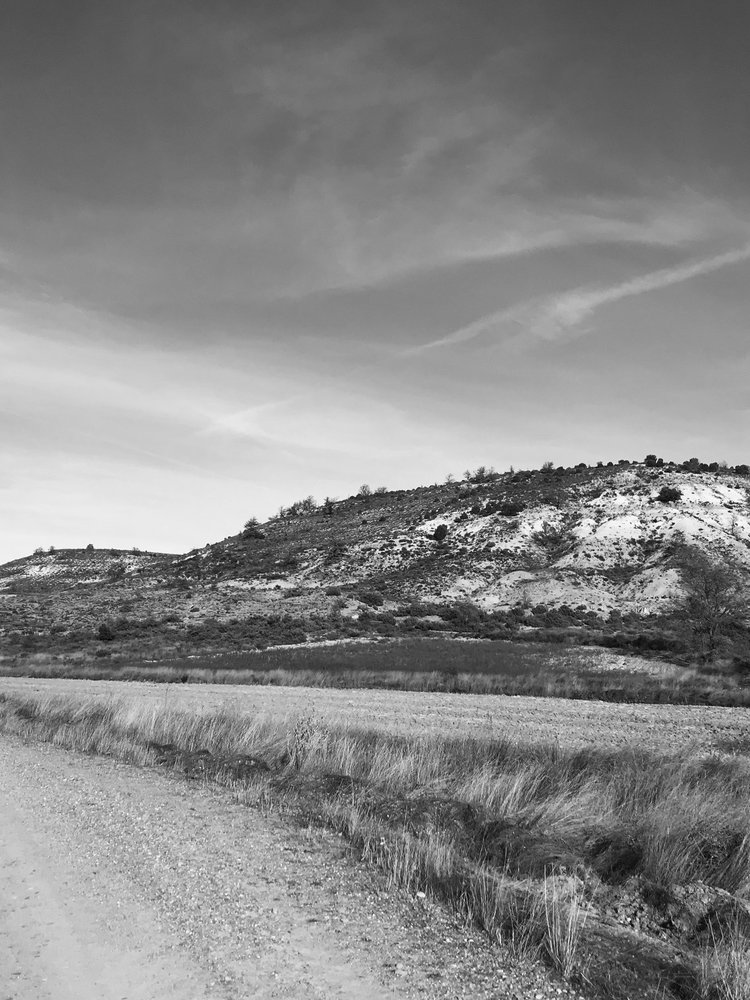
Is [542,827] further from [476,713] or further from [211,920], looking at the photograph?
[476,713]

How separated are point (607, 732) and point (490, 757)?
20.3ft

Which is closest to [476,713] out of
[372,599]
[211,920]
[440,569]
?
[211,920]

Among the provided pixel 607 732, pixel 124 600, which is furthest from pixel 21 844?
pixel 124 600

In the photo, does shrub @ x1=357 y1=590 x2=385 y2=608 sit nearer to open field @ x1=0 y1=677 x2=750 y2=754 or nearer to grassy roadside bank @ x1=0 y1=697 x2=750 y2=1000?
open field @ x1=0 y1=677 x2=750 y2=754

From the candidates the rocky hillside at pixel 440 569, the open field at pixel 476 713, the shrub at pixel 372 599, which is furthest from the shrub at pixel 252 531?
the open field at pixel 476 713

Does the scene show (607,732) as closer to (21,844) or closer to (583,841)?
(583,841)

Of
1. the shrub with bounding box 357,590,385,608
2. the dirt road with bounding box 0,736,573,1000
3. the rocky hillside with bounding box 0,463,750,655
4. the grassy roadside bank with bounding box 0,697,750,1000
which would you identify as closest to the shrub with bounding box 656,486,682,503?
the rocky hillside with bounding box 0,463,750,655

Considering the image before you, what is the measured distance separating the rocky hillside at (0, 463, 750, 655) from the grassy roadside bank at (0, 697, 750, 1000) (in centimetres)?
4070

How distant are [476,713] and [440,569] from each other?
57.6m

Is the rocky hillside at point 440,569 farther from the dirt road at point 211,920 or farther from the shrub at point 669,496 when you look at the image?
the dirt road at point 211,920

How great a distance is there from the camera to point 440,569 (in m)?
78.2

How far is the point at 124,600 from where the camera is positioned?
7525 cm

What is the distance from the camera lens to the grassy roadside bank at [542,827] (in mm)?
5496

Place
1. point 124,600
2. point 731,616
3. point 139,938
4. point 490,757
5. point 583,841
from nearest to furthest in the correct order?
point 139,938 → point 583,841 → point 490,757 → point 731,616 → point 124,600
